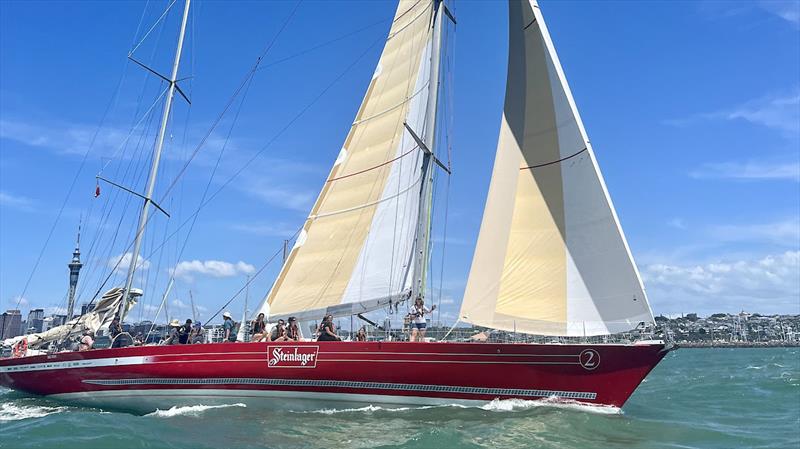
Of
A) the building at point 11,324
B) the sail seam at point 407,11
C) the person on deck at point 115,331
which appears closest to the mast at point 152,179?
the person on deck at point 115,331

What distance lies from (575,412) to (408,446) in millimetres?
3954

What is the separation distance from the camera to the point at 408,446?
9.42m

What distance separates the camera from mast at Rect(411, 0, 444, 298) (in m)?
14.6

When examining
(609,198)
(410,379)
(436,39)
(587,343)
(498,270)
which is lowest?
(410,379)

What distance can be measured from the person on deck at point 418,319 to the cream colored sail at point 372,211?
1.63 feet

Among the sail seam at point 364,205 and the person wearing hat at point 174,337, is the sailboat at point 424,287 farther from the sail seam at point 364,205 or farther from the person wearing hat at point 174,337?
the person wearing hat at point 174,337

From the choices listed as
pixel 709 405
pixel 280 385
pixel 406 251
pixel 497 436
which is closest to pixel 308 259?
pixel 406 251

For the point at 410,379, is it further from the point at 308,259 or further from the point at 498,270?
the point at 308,259

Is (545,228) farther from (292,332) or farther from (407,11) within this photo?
(407,11)

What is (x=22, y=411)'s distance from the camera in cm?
1409

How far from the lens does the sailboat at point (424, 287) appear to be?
11.9m

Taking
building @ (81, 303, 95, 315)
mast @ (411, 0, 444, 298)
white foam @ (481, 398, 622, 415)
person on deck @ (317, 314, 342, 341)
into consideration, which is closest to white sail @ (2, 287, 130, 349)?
building @ (81, 303, 95, 315)

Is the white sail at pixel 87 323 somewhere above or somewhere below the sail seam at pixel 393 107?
below

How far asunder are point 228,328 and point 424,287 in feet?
18.5
